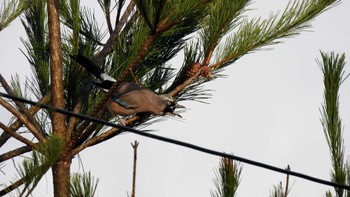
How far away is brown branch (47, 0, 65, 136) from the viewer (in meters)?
5.57

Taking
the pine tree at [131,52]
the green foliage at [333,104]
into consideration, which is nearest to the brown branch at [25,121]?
the pine tree at [131,52]

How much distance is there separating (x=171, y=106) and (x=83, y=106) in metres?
0.76

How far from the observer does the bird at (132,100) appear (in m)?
5.29

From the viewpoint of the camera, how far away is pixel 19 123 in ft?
20.3

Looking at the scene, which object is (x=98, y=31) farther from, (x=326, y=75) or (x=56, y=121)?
(x=326, y=75)

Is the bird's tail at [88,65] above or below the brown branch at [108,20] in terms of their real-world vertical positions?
below

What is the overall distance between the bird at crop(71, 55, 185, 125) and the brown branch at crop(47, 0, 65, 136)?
9.1 inches

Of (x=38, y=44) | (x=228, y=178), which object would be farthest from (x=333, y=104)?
(x=38, y=44)

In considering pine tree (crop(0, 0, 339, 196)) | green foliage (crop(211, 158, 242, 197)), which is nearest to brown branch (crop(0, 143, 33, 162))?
pine tree (crop(0, 0, 339, 196))

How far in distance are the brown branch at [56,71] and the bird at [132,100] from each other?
232mm

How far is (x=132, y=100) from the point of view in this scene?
17.6 ft

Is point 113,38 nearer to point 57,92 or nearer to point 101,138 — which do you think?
point 57,92

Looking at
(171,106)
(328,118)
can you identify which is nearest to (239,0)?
(171,106)

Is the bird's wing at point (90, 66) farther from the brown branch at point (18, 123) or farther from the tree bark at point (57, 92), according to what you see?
the brown branch at point (18, 123)
